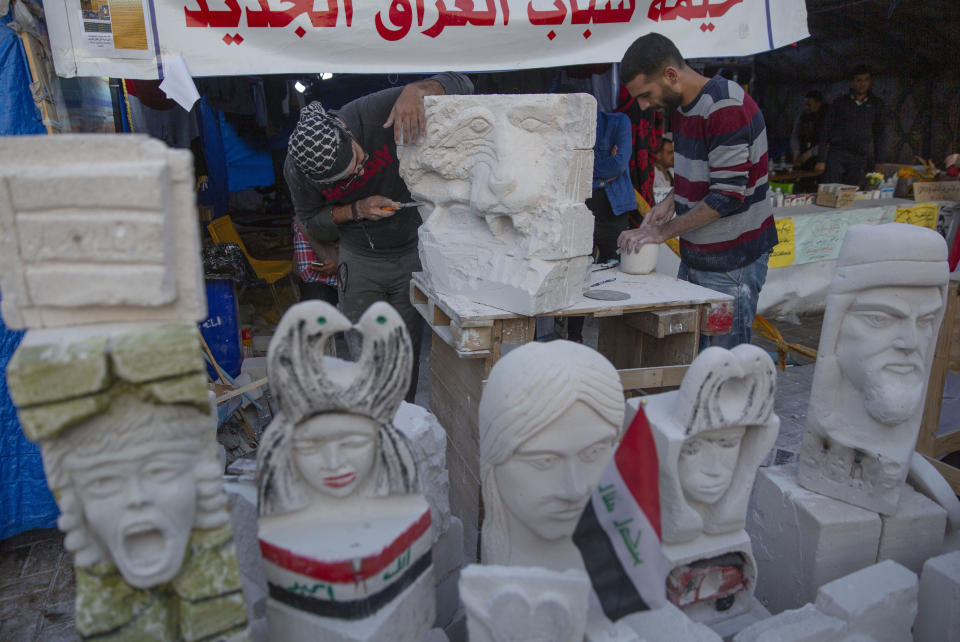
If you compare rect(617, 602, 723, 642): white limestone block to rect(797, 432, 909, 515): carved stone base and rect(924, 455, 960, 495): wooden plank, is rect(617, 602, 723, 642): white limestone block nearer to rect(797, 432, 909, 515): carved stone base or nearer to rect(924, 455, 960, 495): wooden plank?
rect(797, 432, 909, 515): carved stone base

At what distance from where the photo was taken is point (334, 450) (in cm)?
153

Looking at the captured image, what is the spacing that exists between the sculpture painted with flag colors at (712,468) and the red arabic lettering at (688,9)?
333 centimetres

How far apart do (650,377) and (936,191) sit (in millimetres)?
5469

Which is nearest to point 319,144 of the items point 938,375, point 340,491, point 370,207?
point 370,207

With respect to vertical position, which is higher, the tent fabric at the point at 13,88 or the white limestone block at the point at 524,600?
the tent fabric at the point at 13,88

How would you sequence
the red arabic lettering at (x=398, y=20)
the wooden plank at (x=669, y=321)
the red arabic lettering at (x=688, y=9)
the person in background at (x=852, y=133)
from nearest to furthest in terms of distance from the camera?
1. the wooden plank at (x=669, y=321)
2. the red arabic lettering at (x=398, y=20)
3. the red arabic lettering at (x=688, y=9)
4. the person in background at (x=852, y=133)

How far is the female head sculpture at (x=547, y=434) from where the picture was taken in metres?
1.53

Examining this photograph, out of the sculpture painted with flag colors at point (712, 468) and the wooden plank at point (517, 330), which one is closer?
the sculpture painted with flag colors at point (712, 468)

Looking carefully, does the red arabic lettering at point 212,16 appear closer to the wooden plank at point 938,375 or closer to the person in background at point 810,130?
the wooden plank at point 938,375

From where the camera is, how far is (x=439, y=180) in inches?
124

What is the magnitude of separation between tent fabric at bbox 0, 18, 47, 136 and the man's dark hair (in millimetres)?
2688

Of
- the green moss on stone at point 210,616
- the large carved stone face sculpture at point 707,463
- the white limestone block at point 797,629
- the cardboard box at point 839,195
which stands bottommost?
the white limestone block at point 797,629

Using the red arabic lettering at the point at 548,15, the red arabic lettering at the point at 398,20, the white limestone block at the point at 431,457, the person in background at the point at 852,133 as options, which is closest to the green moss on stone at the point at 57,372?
the white limestone block at the point at 431,457

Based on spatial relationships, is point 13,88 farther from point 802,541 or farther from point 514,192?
point 802,541
